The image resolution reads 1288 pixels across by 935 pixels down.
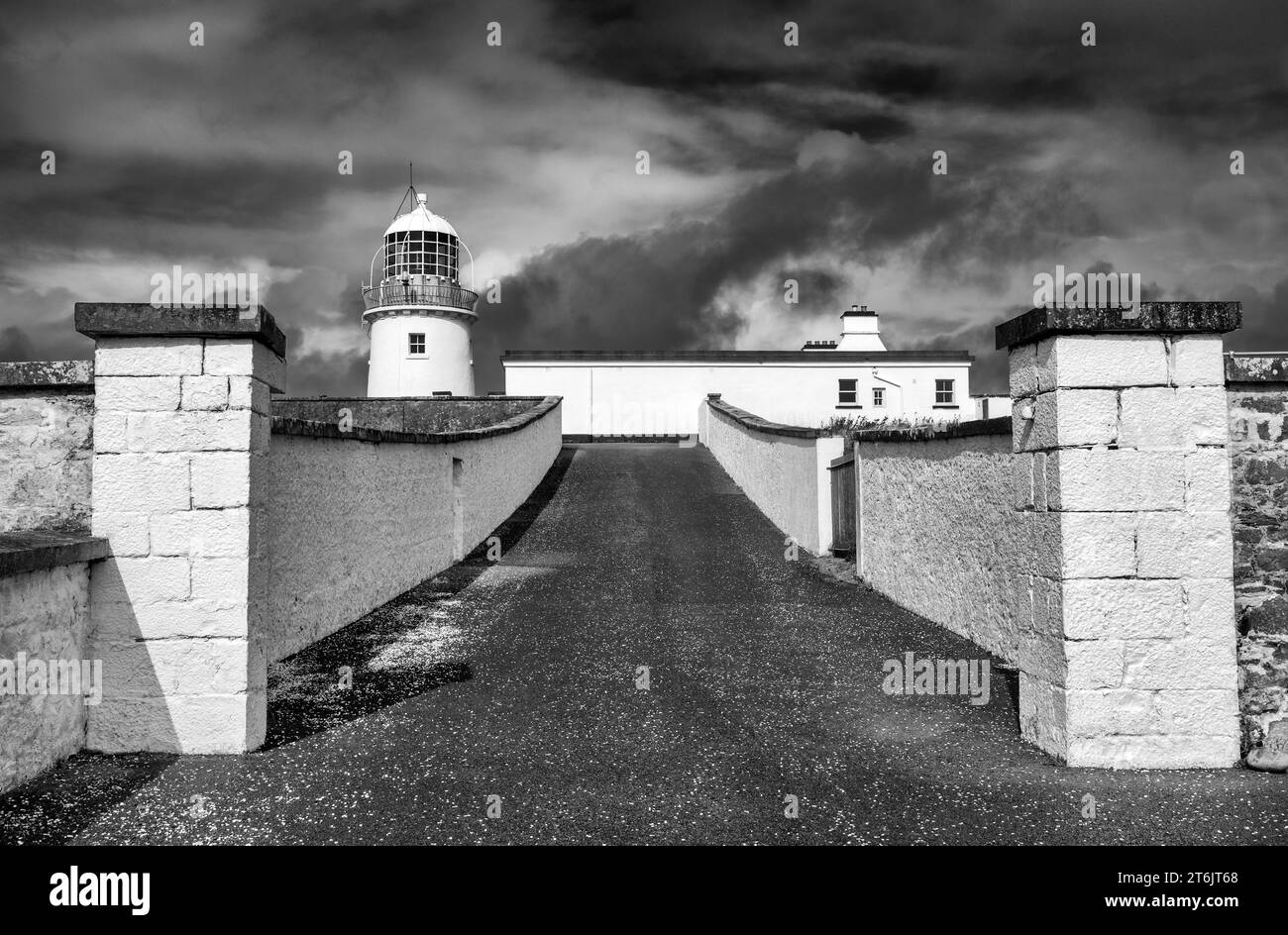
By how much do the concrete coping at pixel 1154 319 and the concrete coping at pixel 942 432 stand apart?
156 cm

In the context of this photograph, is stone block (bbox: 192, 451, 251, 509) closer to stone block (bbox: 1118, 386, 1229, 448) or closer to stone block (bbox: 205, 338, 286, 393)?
stone block (bbox: 205, 338, 286, 393)

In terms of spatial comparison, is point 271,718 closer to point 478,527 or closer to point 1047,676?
point 1047,676

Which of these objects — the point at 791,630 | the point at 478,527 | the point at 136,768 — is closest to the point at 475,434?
the point at 478,527

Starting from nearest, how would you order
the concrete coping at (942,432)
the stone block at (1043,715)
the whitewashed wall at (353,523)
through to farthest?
the stone block at (1043,715) → the concrete coping at (942,432) → the whitewashed wall at (353,523)

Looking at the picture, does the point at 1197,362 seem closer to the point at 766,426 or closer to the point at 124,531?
the point at 124,531

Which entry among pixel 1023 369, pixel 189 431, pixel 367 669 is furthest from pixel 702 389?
pixel 189 431

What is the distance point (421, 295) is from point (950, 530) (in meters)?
24.6

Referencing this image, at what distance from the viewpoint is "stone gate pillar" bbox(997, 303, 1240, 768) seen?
16.2ft

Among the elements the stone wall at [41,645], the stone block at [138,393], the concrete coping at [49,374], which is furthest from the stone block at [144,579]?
the concrete coping at [49,374]

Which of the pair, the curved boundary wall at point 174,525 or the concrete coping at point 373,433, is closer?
the curved boundary wall at point 174,525

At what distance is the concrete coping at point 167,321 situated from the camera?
5031mm

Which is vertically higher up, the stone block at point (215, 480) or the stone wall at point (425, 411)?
the stone wall at point (425, 411)

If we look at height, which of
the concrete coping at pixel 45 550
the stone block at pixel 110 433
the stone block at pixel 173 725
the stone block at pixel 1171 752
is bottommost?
the stone block at pixel 1171 752

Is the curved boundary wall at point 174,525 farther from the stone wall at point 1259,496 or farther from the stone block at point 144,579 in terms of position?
the stone wall at point 1259,496
